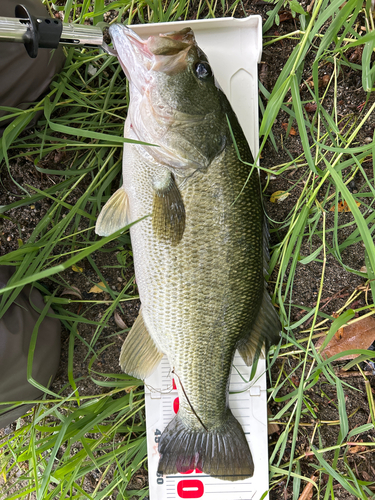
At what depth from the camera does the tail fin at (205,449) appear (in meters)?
1.59

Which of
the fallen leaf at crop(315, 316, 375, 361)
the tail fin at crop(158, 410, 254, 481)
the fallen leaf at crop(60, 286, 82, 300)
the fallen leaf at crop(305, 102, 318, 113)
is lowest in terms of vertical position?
the tail fin at crop(158, 410, 254, 481)

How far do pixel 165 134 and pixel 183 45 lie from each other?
0.34 m

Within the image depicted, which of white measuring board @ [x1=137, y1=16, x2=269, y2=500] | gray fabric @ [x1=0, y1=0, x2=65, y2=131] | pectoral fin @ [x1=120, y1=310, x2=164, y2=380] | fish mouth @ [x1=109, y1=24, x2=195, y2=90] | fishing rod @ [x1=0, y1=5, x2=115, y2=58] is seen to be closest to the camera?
fishing rod @ [x1=0, y1=5, x2=115, y2=58]

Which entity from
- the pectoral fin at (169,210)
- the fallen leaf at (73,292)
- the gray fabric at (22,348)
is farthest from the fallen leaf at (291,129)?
the gray fabric at (22,348)

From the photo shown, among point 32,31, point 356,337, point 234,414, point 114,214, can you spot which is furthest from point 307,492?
point 32,31

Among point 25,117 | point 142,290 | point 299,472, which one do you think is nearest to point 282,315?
point 142,290

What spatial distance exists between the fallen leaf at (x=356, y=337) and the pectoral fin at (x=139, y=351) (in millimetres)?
836

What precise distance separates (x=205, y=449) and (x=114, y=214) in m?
1.14

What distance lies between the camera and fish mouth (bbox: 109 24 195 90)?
1.29 metres

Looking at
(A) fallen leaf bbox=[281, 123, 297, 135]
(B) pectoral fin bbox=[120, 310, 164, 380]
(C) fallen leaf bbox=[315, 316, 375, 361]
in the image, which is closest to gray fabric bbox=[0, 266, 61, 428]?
(B) pectoral fin bbox=[120, 310, 164, 380]

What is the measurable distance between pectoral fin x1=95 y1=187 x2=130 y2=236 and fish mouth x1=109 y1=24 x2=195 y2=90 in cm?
45

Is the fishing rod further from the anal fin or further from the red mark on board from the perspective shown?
the red mark on board

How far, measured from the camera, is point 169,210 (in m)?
1.33

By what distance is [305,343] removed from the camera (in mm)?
1755
